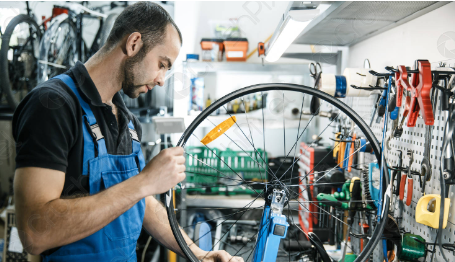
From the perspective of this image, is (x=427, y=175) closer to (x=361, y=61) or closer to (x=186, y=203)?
(x=361, y=61)

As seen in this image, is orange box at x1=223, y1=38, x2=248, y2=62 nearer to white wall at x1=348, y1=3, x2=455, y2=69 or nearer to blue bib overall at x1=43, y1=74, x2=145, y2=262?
white wall at x1=348, y1=3, x2=455, y2=69

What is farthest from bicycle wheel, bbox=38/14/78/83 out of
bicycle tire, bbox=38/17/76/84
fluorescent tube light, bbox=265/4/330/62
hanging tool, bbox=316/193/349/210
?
hanging tool, bbox=316/193/349/210

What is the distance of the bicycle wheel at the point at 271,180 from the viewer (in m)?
0.89

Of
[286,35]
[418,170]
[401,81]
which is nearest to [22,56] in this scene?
[286,35]

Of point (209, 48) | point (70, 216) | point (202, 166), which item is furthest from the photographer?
point (209, 48)

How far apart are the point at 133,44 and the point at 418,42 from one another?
115 cm

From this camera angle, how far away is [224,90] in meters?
3.10

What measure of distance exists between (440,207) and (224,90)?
242cm

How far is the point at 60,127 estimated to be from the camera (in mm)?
777

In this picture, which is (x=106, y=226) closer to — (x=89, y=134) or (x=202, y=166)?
(x=89, y=134)

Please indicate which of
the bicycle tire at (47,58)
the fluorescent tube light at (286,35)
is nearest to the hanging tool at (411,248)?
the fluorescent tube light at (286,35)

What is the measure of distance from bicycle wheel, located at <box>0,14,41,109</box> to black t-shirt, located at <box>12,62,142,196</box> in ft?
6.24

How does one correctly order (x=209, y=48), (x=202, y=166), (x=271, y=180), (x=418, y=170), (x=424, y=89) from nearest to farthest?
(x=424, y=89) → (x=271, y=180) → (x=418, y=170) → (x=202, y=166) → (x=209, y=48)

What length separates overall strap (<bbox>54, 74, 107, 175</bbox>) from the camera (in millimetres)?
875
